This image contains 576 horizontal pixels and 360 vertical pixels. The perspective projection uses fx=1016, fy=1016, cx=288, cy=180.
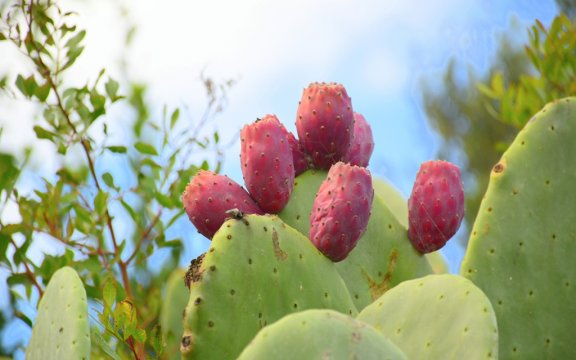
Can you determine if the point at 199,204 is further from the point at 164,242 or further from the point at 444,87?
the point at 444,87

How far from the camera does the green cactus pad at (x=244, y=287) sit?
162cm

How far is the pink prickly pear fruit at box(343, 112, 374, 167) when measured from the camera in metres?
2.22

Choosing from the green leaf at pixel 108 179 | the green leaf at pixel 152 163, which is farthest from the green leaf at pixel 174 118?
the green leaf at pixel 108 179

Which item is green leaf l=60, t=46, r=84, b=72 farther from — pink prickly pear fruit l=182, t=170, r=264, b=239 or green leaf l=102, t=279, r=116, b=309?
green leaf l=102, t=279, r=116, b=309

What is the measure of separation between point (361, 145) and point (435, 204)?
0.72ft

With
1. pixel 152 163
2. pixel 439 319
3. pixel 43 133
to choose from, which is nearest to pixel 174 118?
pixel 152 163

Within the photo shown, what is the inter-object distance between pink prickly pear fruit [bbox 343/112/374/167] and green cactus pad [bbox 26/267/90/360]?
0.68 metres

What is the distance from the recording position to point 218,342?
5.34 feet

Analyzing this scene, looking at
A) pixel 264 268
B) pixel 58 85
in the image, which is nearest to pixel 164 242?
pixel 58 85

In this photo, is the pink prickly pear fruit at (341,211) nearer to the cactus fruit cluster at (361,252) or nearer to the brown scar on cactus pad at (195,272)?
the cactus fruit cluster at (361,252)

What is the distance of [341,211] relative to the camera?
1.84 m

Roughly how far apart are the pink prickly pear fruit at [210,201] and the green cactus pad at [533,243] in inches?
18.4

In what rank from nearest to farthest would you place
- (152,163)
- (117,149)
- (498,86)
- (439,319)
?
(439,319) < (117,149) < (152,163) < (498,86)

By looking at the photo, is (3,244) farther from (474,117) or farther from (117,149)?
(474,117)
